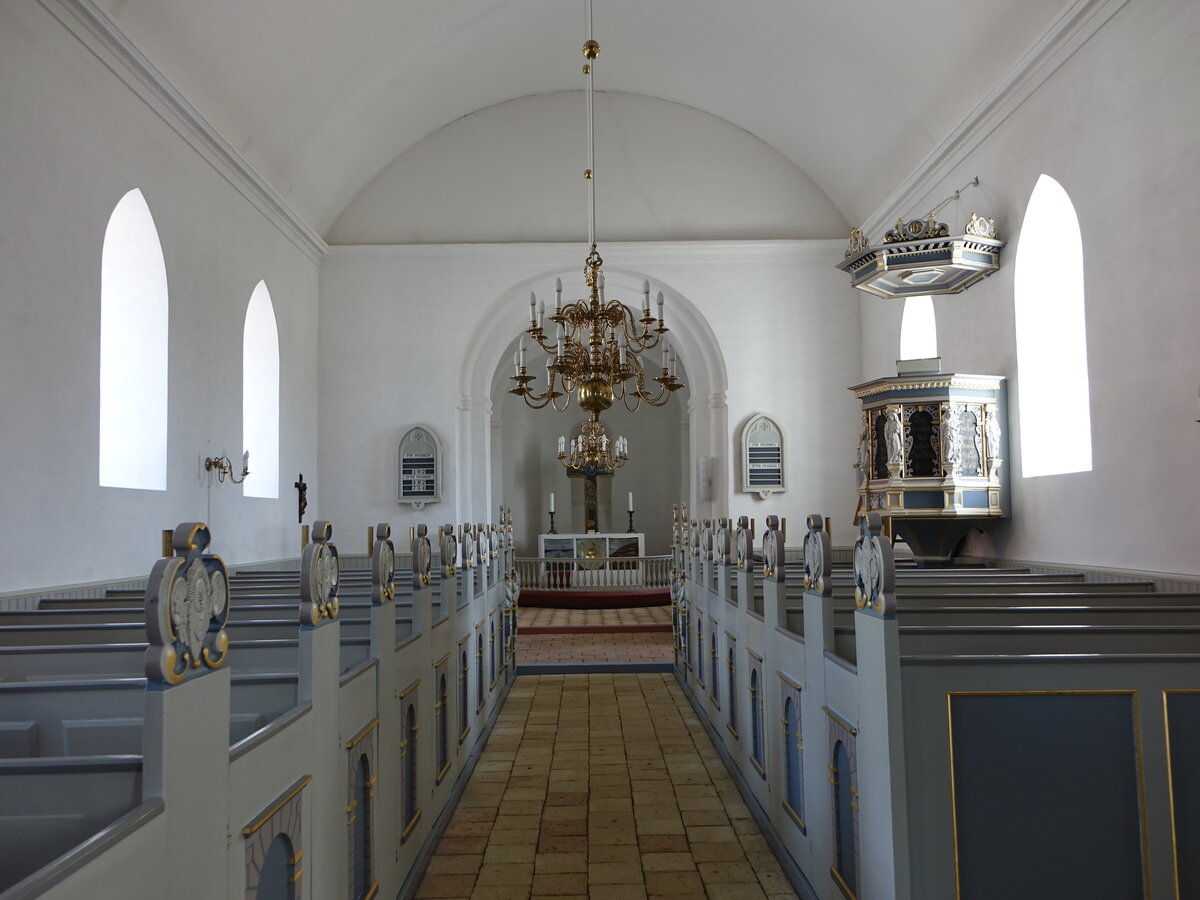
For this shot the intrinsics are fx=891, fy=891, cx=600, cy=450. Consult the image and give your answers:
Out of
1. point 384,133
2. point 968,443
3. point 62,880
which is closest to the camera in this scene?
point 62,880

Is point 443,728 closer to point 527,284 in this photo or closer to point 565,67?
point 527,284

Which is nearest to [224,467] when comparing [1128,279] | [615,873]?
[615,873]

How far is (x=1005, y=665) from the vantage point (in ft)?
8.54

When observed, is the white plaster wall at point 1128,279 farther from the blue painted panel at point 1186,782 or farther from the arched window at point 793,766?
the blue painted panel at point 1186,782

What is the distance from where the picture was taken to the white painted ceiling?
7.67m

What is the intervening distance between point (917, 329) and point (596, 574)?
280 inches

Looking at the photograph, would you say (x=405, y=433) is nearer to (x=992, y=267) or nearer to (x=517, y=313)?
(x=517, y=313)

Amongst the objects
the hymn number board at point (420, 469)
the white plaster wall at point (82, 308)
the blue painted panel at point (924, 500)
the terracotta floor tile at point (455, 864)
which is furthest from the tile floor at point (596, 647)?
the terracotta floor tile at point (455, 864)

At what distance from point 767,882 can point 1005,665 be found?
1791mm

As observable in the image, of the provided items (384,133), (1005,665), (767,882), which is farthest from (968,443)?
(384,133)

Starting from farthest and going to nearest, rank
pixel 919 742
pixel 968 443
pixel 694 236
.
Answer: pixel 694 236 → pixel 968 443 → pixel 919 742

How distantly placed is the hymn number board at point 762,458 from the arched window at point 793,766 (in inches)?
309

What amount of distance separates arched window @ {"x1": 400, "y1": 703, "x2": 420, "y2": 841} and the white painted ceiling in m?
5.50

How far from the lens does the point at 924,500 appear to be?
733 centimetres
